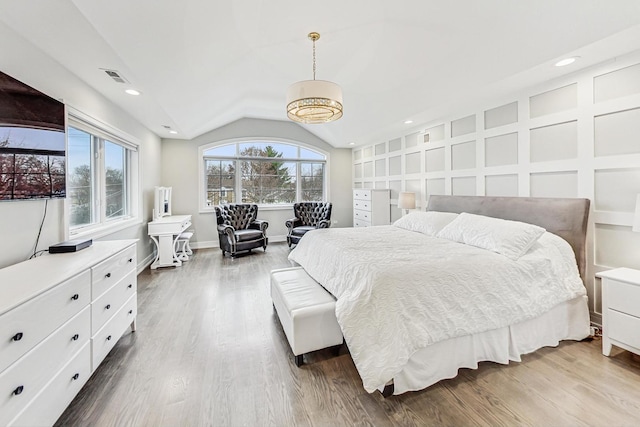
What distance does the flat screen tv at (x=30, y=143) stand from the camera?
1653 mm

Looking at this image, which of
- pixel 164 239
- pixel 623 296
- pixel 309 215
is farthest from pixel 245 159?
pixel 623 296

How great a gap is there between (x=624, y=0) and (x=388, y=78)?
6.64 ft

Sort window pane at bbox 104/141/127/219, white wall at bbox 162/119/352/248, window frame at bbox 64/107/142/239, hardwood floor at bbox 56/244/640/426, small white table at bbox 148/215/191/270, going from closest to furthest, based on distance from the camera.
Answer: hardwood floor at bbox 56/244/640/426 → window frame at bbox 64/107/142/239 → window pane at bbox 104/141/127/219 → small white table at bbox 148/215/191/270 → white wall at bbox 162/119/352/248

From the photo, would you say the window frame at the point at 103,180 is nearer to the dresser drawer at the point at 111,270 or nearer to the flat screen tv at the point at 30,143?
the flat screen tv at the point at 30,143

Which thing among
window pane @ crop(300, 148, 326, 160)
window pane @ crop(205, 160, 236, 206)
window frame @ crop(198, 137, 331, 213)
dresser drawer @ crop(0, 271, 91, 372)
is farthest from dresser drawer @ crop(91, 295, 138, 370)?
window pane @ crop(300, 148, 326, 160)

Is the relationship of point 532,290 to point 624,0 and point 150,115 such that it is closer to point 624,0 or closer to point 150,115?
point 624,0

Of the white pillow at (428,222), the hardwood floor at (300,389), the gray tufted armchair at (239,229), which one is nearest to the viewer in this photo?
the hardwood floor at (300,389)

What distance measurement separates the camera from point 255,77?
376 cm

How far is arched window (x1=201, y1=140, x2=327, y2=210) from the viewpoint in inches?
241

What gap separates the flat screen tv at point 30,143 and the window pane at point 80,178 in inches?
28.5

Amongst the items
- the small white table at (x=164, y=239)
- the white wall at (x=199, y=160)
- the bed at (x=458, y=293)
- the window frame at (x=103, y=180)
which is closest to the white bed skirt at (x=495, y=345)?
the bed at (x=458, y=293)

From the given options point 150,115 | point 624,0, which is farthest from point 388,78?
point 150,115

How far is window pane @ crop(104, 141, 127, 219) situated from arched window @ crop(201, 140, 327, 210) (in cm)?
196

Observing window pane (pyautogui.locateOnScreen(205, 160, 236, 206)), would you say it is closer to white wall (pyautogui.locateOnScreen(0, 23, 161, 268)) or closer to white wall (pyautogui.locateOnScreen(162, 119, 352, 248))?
white wall (pyautogui.locateOnScreen(162, 119, 352, 248))
